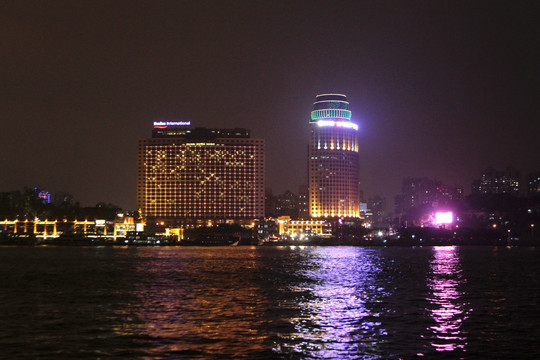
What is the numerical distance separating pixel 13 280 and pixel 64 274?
15376 mm

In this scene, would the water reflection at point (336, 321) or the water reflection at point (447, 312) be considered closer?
the water reflection at point (336, 321)

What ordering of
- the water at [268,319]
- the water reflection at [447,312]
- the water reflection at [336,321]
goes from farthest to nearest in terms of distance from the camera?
the water reflection at [447,312] → the water reflection at [336,321] → the water at [268,319]

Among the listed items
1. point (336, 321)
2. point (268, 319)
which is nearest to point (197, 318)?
point (268, 319)

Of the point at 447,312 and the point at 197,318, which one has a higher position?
the point at 197,318

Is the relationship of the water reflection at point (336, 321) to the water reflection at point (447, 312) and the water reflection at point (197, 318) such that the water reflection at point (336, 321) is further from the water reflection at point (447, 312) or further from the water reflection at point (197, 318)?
the water reflection at point (447, 312)

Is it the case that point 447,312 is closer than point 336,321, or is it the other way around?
point 336,321

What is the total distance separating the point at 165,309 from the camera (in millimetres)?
62969

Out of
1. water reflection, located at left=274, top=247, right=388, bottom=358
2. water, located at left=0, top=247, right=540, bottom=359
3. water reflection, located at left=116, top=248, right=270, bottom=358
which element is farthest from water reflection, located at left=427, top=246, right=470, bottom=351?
water reflection, located at left=116, top=248, right=270, bottom=358

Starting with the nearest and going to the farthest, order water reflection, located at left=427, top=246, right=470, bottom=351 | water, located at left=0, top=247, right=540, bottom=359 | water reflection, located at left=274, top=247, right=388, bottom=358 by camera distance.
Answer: water, located at left=0, top=247, right=540, bottom=359
water reflection, located at left=274, top=247, right=388, bottom=358
water reflection, located at left=427, top=246, right=470, bottom=351

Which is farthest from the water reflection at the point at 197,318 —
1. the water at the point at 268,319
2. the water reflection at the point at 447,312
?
the water reflection at the point at 447,312

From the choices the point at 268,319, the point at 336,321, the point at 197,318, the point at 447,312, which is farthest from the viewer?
the point at 447,312

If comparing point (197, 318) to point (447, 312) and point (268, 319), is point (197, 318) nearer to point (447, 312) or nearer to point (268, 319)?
point (268, 319)

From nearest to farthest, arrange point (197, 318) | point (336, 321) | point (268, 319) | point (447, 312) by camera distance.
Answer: point (336, 321)
point (197, 318)
point (268, 319)
point (447, 312)

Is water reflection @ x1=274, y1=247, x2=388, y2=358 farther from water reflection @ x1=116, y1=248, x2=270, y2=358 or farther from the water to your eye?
water reflection @ x1=116, y1=248, x2=270, y2=358
